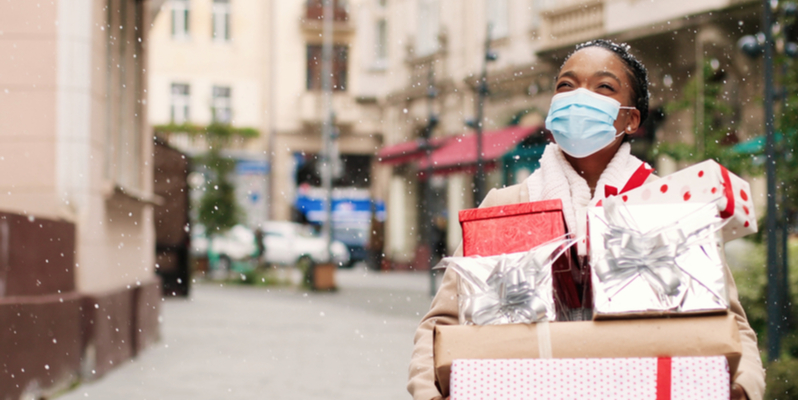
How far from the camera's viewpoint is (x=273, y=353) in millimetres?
8672

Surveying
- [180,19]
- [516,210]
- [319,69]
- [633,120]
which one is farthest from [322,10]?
[516,210]

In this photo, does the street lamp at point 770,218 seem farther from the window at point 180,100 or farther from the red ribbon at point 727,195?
the window at point 180,100

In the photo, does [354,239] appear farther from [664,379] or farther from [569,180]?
[664,379]

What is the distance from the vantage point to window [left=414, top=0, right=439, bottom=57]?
71.6 feet

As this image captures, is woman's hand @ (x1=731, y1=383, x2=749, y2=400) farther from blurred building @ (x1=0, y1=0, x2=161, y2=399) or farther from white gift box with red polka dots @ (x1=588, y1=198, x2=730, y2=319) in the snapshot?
blurred building @ (x1=0, y1=0, x2=161, y2=399)

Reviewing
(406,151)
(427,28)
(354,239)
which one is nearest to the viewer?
(406,151)

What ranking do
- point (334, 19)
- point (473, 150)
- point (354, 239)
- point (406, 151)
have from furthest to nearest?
point (334, 19) < point (354, 239) < point (406, 151) < point (473, 150)

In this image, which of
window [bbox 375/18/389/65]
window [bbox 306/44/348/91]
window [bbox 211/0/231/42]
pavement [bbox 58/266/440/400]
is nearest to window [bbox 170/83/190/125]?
window [bbox 211/0/231/42]

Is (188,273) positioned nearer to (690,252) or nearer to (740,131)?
(740,131)

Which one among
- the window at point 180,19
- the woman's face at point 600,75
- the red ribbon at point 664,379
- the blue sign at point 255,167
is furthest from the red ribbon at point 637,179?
the window at point 180,19

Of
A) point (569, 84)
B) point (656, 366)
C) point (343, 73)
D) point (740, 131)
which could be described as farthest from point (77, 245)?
point (343, 73)

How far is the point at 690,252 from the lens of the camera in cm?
146

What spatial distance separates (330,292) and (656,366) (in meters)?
16.8

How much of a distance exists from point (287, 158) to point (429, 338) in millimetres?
32443
